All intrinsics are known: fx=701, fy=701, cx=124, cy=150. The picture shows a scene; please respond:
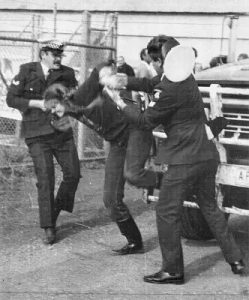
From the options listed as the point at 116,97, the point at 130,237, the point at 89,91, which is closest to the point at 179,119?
the point at 116,97

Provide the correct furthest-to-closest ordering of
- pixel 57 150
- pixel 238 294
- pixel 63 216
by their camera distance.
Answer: pixel 63 216, pixel 57 150, pixel 238 294

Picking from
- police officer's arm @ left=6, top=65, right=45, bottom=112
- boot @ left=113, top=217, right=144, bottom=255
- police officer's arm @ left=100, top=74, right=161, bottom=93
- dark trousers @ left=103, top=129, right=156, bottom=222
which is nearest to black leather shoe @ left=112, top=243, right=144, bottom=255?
boot @ left=113, top=217, right=144, bottom=255

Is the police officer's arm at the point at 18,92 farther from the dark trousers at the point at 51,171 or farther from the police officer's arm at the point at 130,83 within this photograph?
the police officer's arm at the point at 130,83

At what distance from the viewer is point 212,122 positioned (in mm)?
5445

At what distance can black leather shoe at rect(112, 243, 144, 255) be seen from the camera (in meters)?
6.01

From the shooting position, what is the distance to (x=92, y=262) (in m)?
5.73

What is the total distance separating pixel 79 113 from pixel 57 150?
2.26ft

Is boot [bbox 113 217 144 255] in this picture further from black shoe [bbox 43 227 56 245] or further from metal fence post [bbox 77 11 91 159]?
metal fence post [bbox 77 11 91 159]

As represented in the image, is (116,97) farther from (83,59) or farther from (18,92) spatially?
(83,59)

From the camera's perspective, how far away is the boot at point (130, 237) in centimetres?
600

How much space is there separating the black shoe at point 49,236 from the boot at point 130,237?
62 cm

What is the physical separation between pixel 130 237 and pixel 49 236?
2.51ft

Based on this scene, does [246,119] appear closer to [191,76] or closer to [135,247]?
[191,76]

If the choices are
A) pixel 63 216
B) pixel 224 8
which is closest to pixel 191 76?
pixel 63 216
